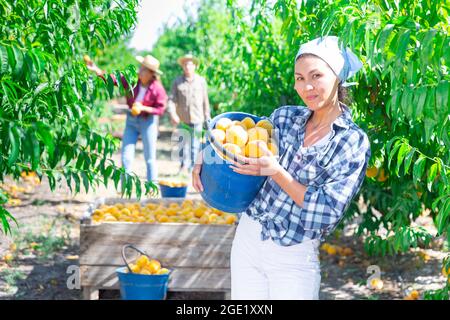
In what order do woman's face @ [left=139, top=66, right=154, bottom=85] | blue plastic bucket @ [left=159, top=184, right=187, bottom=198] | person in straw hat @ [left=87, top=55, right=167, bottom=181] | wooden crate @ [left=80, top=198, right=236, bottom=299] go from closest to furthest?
wooden crate @ [left=80, top=198, right=236, bottom=299], blue plastic bucket @ [left=159, top=184, right=187, bottom=198], person in straw hat @ [left=87, top=55, right=167, bottom=181], woman's face @ [left=139, top=66, right=154, bottom=85]

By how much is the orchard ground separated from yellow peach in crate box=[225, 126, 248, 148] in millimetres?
2262

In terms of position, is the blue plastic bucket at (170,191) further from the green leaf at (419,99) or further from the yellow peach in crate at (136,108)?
the green leaf at (419,99)

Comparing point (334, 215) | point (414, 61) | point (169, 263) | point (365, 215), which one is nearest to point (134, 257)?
point (169, 263)

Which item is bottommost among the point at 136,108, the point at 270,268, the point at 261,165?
the point at 136,108

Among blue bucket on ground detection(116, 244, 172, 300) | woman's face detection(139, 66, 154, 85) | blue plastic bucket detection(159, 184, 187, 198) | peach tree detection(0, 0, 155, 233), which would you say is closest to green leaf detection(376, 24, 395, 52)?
peach tree detection(0, 0, 155, 233)

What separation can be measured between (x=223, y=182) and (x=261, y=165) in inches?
8.7

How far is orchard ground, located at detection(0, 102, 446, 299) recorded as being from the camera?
4582 millimetres

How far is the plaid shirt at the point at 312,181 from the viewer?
229 centimetres

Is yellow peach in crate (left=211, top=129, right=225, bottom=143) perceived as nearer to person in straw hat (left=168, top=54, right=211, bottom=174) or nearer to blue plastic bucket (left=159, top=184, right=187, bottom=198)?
blue plastic bucket (left=159, top=184, right=187, bottom=198)

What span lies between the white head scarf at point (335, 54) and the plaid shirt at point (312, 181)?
14 centimetres

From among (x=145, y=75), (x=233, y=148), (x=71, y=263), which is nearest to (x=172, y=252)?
(x=71, y=263)

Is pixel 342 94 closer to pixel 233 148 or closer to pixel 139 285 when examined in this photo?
pixel 233 148

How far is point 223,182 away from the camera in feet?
8.08
